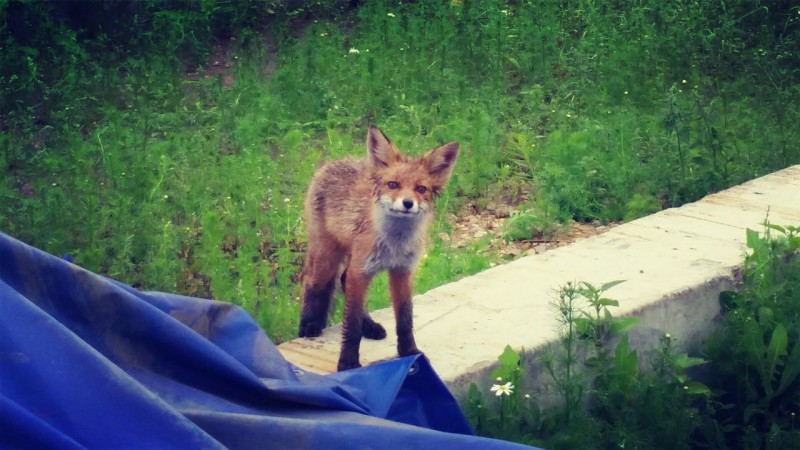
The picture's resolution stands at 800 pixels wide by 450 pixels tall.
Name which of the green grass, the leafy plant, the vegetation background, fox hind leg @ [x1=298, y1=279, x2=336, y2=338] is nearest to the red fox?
fox hind leg @ [x1=298, y1=279, x2=336, y2=338]

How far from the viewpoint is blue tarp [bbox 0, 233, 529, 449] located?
2650 millimetres

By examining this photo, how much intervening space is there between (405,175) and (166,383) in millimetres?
1214

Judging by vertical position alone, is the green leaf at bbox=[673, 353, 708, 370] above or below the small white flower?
below

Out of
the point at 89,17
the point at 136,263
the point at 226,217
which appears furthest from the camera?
the point at 89,17

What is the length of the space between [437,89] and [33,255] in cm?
540

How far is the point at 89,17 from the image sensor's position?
29.8 ft

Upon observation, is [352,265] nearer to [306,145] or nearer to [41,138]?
[306,145]

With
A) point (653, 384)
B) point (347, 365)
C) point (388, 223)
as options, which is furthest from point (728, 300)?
point (347, 365)

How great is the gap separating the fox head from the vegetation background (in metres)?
1.26

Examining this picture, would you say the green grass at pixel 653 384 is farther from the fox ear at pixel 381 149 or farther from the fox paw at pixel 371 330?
the fox ear at pixel 381 149

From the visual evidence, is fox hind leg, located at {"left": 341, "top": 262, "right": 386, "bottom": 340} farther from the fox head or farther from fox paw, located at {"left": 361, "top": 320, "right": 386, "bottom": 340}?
the fox head

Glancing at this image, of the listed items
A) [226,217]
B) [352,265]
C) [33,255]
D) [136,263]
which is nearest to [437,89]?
[226,217]

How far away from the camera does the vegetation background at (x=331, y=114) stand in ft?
19.2

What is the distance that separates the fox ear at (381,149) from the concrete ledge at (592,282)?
74cm
